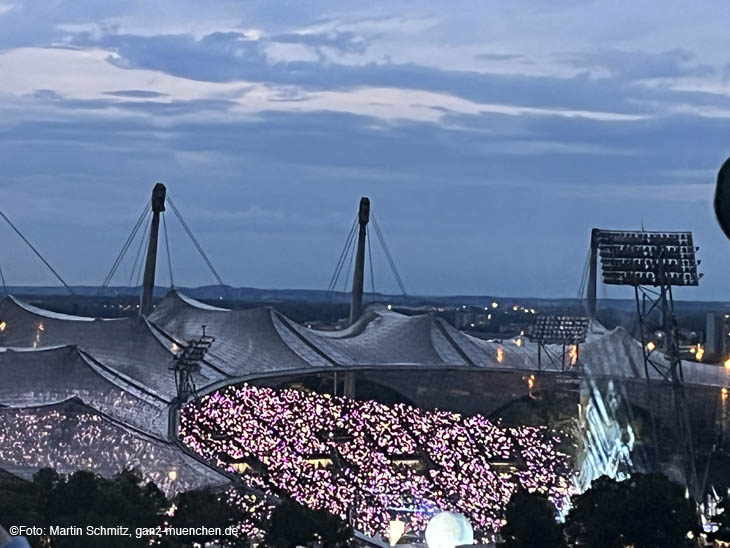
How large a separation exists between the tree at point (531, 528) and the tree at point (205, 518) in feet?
11.7

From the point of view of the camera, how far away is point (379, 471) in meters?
29.1

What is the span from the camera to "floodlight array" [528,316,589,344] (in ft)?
133

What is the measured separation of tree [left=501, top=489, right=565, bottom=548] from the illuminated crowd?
668 cm

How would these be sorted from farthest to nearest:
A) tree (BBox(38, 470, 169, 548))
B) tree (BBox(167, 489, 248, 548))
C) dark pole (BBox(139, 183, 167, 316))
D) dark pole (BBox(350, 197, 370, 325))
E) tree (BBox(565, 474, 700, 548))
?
dark pole (BBox(350, 197, 370, 325)) → dark pole (BBox(139, 183, 167, 316)) → tree (BBox(167, 489, 248, 548)) → tree (BBox(565, 474, 700, 548)) → tree (BBox(38, 470, 169, 548))

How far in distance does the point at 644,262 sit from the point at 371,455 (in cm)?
849

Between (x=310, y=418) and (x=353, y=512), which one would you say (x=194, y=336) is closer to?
(x=310, y=418)

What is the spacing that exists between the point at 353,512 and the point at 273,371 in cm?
1055

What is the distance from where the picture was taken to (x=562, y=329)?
4053 centimetres

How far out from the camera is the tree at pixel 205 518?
58.5ft

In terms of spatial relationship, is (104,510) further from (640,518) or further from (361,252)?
(361,252)

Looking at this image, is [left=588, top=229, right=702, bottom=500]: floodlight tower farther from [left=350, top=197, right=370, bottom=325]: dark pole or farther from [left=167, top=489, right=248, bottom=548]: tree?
[left=350, top=197, right=370, bottom=325]: dark pole

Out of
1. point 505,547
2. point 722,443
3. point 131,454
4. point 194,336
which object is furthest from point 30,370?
point 722,443

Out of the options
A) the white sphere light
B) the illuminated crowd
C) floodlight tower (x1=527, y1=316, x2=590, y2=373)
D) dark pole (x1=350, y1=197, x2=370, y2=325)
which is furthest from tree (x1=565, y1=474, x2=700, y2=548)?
dark pole (x1=350, y1=197, x2=370, y2=325)

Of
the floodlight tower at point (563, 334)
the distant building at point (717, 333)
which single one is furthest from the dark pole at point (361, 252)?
the distant building at point (717, 333)
